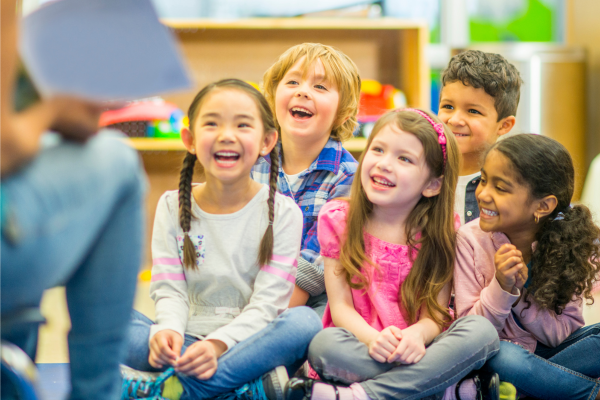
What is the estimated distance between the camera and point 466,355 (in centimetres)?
102

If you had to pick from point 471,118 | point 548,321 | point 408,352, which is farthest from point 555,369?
point 471,118

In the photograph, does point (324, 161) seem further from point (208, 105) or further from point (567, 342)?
point (567, 342)

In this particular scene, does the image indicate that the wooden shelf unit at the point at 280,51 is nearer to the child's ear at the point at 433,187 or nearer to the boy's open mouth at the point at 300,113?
the boy's open mouth at the point at 300,113

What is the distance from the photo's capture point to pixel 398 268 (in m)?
1.14

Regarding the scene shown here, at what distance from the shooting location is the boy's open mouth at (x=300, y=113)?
1436 mm

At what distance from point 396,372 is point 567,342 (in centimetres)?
38

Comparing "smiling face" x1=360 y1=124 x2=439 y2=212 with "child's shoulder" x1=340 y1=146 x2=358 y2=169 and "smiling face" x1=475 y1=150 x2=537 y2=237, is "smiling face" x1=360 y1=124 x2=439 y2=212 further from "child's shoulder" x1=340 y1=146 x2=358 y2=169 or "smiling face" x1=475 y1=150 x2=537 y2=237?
"child's shoulder" x1=340 y1=146 x2=358 y2=169

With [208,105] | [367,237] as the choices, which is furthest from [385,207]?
Result: [208,105]

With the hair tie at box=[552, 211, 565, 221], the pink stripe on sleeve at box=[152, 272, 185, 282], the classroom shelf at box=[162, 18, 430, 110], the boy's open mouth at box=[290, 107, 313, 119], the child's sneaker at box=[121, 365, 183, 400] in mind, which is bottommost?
the child's sneaker at box=[121, 365, 183, 400]

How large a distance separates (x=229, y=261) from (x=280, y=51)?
1808 millimetres

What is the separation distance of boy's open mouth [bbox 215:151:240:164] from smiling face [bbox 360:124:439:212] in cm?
26

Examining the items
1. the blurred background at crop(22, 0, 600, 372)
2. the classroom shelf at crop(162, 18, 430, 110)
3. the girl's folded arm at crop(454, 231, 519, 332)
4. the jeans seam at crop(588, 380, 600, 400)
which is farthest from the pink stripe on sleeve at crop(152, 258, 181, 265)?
the classroom shelf at crop(162, 18, 430, 110)

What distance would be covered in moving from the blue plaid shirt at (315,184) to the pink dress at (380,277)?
196mm

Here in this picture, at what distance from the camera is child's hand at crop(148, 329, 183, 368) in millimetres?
995
